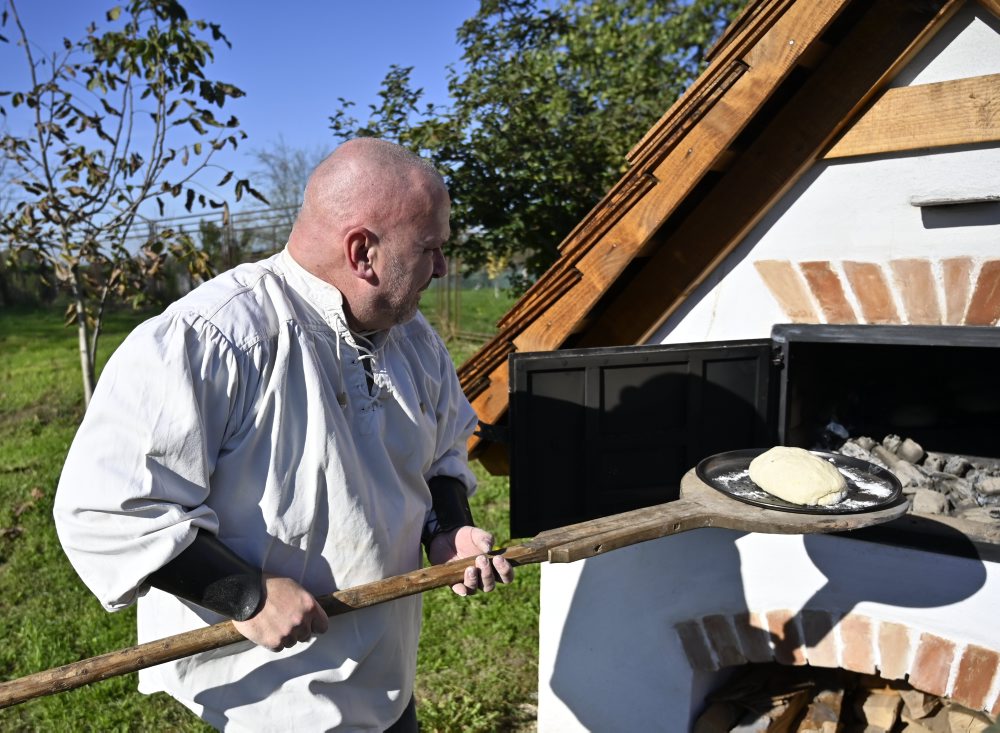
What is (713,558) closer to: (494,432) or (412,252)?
(494,432)

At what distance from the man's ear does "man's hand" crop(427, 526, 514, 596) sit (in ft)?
2.31

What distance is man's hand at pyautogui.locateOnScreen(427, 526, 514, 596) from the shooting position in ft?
5.71

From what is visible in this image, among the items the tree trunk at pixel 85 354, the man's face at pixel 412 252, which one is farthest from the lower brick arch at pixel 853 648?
the tree trunk at pixel 85 354

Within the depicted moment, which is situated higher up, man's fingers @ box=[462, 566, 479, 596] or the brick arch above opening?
the brick arch above opening

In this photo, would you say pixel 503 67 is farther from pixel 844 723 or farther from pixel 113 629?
pixel 844 723

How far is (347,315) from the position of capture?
1.80m

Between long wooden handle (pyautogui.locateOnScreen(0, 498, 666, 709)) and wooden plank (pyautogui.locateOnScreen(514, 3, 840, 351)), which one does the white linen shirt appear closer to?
long wooden handle (pyautogui.locateOnScreen(0, 498, 666, 709))

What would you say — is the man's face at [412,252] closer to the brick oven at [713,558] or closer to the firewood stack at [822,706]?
the brick oven at [713,558]

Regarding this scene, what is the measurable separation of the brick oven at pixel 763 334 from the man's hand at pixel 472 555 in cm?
30

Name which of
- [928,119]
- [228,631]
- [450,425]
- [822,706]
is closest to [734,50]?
[928,119]

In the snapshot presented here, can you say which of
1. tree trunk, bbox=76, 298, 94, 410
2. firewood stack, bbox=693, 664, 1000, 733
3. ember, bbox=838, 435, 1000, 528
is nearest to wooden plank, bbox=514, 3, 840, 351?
ember, bbox=838, 435, 1000, 528

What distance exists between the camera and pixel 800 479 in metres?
1.95

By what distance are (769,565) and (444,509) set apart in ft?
3.69

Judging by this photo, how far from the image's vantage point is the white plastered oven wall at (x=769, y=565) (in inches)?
82.2
